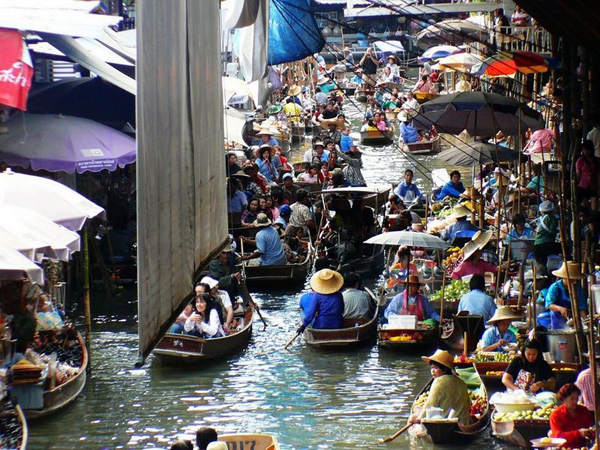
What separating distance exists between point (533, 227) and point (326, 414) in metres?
6.74

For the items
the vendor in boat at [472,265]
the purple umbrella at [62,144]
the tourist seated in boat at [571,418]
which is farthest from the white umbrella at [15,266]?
the vendor in boat at [472,265]

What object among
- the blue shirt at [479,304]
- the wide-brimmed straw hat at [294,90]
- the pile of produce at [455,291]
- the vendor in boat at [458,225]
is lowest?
the pile of produce at [455,291]

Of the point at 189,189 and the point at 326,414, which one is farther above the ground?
the point at 189,189

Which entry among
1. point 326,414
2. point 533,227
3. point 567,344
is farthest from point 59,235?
point 533,227

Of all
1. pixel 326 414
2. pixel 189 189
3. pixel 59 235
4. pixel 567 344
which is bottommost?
pixel 326 414

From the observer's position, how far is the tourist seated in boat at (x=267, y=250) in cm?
1984

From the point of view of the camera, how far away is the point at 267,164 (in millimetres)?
28391

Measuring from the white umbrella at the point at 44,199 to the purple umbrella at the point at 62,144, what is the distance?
3.82 m

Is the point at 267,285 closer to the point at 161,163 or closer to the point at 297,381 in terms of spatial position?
the point at 297,381

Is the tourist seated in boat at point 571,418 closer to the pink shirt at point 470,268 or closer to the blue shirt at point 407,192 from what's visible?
the pink shirt at point 470,268

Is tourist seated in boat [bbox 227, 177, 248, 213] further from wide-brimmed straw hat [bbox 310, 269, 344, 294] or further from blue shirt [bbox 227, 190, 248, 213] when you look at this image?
wide-brimmed straw hat [bbox 310, 269, 344, 294]

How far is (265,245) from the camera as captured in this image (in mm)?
20141

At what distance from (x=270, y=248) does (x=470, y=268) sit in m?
4.23

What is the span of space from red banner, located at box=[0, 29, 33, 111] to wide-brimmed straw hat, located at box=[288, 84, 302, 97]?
76.3 feet
